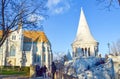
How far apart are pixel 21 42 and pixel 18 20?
6281 cm

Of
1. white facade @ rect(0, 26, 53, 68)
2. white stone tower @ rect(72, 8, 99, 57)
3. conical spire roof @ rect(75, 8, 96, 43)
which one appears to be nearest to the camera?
white stone tower @ rect(72, 8, 99, 57)

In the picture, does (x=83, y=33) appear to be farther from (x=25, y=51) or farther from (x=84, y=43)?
(x=25, y=51)

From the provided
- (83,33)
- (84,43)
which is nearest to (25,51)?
(83,33)

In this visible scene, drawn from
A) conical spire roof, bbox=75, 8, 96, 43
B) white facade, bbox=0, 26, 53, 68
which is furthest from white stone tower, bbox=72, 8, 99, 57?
white facade, bbox=0, 26, 53, 68

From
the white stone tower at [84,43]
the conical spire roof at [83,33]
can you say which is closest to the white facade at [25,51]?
the conical spire roof at [83,33]

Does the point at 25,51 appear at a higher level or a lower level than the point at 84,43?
lower

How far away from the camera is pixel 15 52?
84.4m

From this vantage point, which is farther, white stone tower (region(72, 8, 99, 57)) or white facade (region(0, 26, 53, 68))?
white facade (region(0, 26, 53, 68))

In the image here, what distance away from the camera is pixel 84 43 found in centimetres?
4912

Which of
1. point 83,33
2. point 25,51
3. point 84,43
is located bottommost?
point 25,51

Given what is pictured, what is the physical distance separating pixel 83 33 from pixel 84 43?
8.61 ft

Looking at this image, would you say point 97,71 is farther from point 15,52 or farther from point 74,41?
Answer: point 15,52

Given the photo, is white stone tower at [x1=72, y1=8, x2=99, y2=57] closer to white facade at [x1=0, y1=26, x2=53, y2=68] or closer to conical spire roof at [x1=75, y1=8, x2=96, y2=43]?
conical spire roof at [x1=75, y1=8, x2=96, y2=43]

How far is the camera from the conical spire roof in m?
49.8
